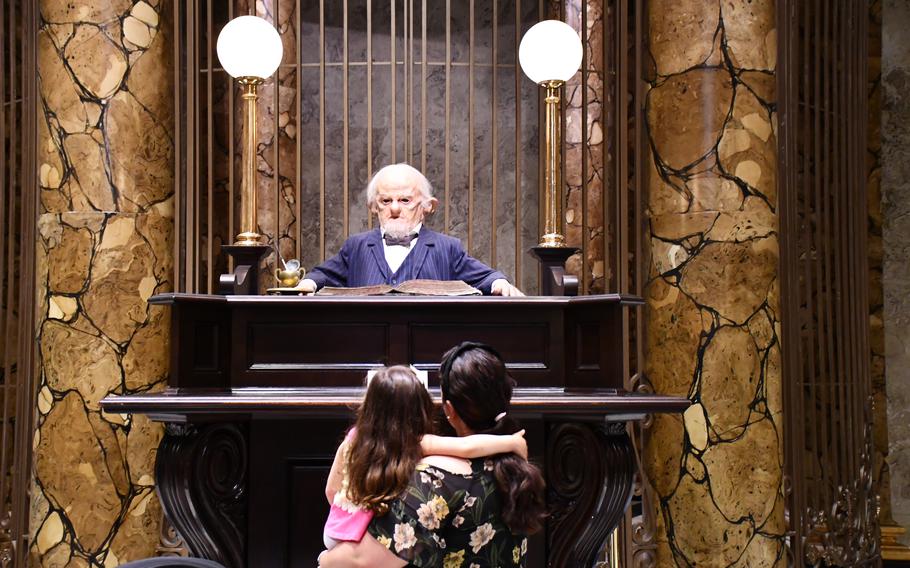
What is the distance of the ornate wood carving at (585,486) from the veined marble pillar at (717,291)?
148 cm

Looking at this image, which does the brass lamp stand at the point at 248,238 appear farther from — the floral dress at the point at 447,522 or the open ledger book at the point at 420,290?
the floral dress at the point at 447,522

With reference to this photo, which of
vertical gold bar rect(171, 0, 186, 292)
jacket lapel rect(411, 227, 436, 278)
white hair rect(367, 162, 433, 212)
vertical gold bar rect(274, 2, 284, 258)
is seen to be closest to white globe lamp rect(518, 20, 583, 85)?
white hair rect(367, 162, 433, 212)

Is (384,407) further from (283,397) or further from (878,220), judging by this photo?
(878,220)

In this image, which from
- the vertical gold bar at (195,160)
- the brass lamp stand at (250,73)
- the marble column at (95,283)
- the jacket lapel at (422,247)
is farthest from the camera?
the vertical gold bar at (195,160)

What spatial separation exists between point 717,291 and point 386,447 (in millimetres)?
2950

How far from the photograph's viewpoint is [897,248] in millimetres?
5746

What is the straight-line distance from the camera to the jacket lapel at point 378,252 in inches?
177

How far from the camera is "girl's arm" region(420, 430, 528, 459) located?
2.18 metres

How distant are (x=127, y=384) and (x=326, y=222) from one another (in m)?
1.65

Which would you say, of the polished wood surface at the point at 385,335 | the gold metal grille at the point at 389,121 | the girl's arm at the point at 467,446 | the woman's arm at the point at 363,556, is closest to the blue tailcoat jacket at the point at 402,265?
the polished wood surface at the point at 385,335

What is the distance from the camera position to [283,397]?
10.5ft

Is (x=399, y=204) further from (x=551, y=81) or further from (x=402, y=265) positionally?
(x=551, y=81)

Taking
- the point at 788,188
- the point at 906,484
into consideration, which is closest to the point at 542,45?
the point at 788,188

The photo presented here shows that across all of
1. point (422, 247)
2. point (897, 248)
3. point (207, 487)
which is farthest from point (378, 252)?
point (897, 248)
